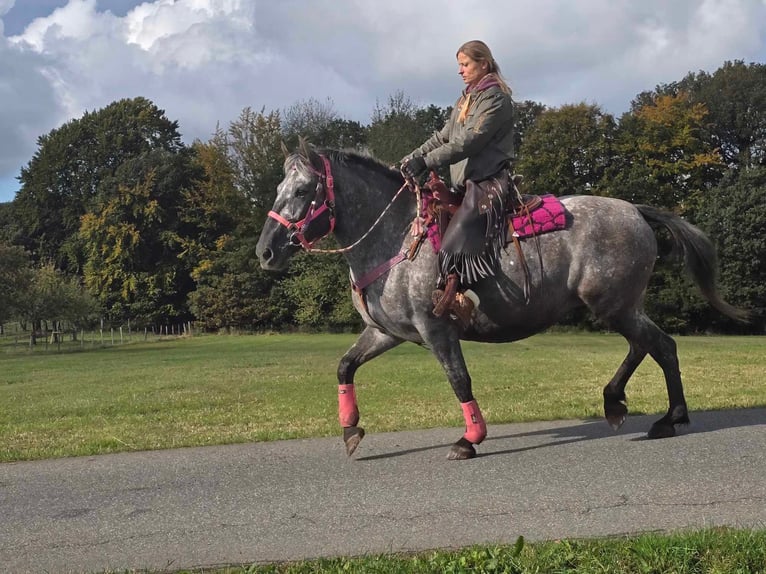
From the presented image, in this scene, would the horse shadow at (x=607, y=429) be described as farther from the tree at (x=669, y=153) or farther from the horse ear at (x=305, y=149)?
the tree at (x=669, y=153)

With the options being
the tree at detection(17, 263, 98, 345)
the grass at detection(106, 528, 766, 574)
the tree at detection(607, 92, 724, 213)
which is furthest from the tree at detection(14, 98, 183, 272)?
the grass at detection(106, 528, 766, 574)

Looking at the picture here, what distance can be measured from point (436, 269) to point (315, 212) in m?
1.24

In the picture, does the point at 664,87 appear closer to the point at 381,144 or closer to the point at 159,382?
the point at 381,144

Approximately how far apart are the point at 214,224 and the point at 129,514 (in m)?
66.8

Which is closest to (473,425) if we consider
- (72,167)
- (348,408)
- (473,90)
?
(348,408)

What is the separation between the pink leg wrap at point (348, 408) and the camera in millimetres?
7098

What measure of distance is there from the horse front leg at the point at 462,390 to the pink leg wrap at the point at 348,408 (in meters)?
1.01

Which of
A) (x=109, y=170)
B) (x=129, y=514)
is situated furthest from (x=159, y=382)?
(x=109, y=170)

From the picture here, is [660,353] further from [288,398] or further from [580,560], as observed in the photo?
[288,398]

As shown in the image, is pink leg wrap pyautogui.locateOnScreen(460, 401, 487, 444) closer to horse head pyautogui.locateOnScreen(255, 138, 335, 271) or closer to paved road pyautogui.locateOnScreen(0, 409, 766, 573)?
paved road pyautogui.locateOnScreen(0, 409, 766, 573)

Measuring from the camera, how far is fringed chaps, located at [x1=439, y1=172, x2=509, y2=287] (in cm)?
654

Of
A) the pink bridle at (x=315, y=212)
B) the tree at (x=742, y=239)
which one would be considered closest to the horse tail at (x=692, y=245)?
the pink bridle at (x=315, y=212)

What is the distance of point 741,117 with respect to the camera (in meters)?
55.2

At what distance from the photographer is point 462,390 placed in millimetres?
6711
